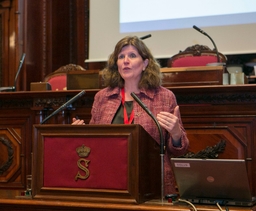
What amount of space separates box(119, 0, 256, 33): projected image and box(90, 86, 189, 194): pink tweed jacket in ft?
7.89

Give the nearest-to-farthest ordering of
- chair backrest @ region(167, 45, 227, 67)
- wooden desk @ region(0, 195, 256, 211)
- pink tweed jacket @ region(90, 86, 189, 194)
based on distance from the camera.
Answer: wooden desk @ region(0, 195, 256, 211)
pink tweed jacket @ region(90, 86, 189, 194)
chair backrest @ region(167, 45, 227, 67)

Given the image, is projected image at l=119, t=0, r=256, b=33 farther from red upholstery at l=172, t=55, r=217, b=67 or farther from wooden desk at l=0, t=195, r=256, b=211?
wooden desk at l=0, t=195, r=256, b=211

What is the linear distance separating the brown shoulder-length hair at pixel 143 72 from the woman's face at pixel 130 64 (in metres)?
0.02

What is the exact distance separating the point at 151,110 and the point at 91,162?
551mm

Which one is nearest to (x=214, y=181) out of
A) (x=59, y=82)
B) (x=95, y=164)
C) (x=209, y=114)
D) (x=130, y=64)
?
(x=95, y=164)

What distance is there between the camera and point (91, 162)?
196 centimetres

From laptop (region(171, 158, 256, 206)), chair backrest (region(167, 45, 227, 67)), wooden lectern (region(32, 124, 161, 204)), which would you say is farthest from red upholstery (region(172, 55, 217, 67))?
laptop (region(171, 158, 256, 206))

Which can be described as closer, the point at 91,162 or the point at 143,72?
the point at 91,162

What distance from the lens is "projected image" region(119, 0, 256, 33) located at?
4.62m

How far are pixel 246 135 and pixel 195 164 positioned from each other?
1.31m

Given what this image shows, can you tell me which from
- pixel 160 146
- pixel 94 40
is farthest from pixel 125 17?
pixel 160 146

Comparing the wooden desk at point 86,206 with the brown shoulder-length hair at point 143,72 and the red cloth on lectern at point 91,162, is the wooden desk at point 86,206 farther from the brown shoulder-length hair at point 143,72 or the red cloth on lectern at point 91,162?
the brown shoulder-length hair at point 143,72

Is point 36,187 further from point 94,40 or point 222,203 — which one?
point 94,40

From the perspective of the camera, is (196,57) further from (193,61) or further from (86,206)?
(86,206)
